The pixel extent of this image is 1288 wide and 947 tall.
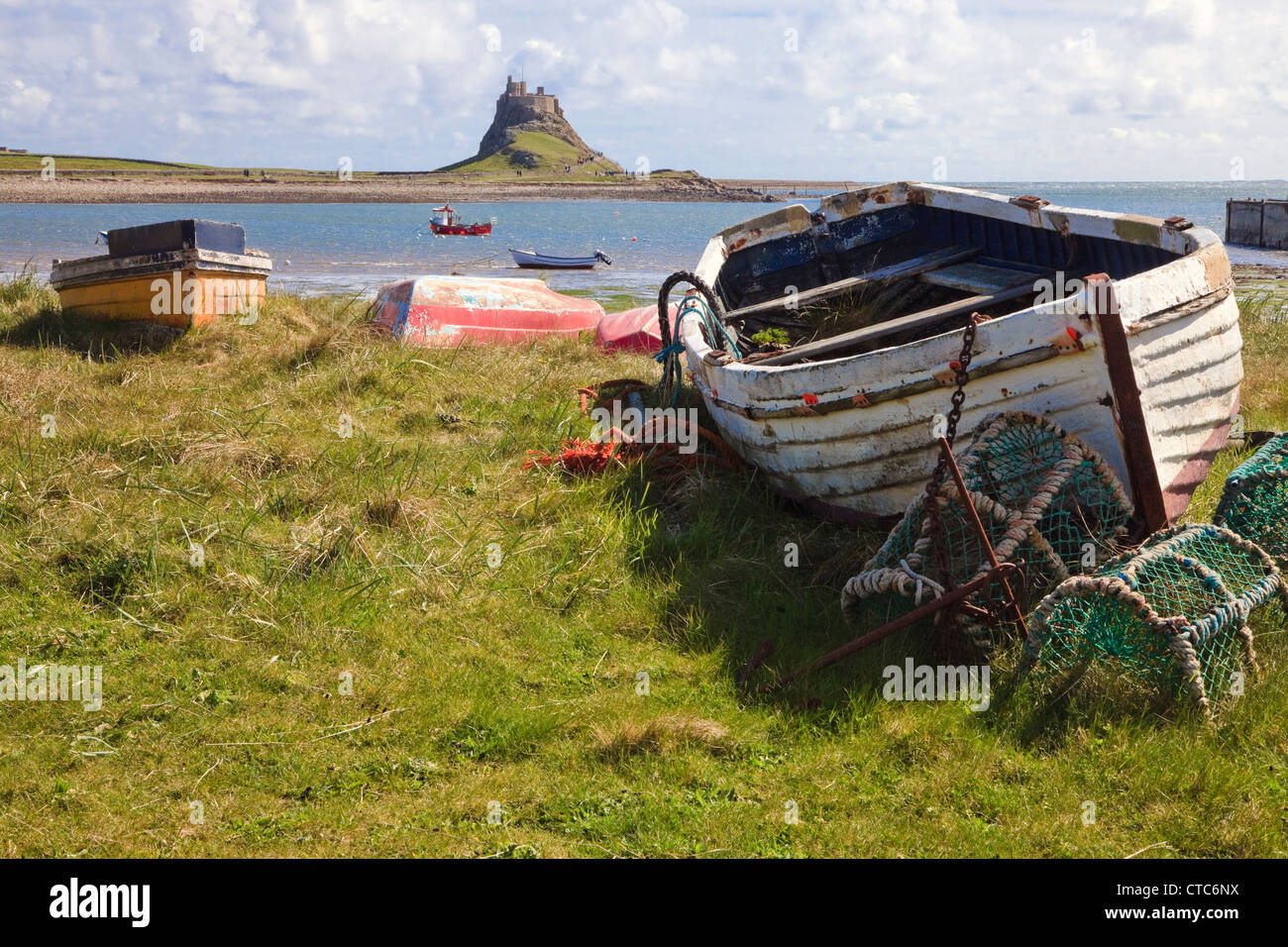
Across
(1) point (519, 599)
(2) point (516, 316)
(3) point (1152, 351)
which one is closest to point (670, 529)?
(1) point (519, 599)

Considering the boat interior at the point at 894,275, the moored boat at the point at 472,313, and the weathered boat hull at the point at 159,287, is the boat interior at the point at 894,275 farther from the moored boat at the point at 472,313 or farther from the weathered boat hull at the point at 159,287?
the weathered boat hull at the point at 159,287

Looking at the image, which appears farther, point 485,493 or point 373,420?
point 373,420

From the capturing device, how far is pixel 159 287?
9.83m

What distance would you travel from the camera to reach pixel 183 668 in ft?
14.3

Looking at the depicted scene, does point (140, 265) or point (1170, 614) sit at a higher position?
point (140, 265)

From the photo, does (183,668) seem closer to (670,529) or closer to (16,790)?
(16,790)

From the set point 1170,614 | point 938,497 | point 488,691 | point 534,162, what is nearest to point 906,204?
point 938,497

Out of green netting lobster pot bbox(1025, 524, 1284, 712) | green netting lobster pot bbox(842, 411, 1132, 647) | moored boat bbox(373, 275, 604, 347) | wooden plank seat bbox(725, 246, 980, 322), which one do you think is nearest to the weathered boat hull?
moored boat bbox(373, 275, 604, 347)

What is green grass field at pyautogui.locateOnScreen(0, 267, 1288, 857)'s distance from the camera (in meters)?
3.44

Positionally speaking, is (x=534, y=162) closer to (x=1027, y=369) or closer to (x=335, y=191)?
(x=335, y=191)

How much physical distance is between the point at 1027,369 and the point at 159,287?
827 centimetres

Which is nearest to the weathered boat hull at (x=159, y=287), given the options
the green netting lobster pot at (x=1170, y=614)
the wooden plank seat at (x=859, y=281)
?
the wooden plank seat at (x=859, y=281)

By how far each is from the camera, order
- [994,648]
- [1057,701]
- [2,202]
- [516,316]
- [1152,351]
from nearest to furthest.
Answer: [1057,701], [994,648], [1152,351], [516,316], [2,202]
